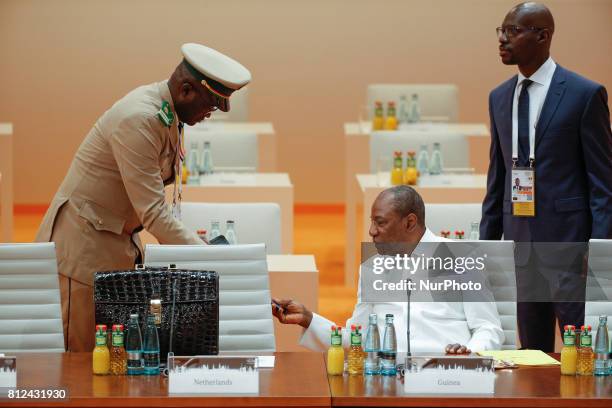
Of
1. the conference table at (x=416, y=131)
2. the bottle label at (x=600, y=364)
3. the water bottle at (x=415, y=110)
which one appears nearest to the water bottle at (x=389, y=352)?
the bottle label at (x=600, y=364)

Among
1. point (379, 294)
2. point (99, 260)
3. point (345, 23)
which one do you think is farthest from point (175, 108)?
point (345, 23)

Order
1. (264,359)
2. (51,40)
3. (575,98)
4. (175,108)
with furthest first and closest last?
(51,40) < (575,98) < (175,108) < (264,359)

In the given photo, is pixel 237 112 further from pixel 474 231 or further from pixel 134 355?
pixel 134 355

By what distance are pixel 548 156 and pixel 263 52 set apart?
661 cm

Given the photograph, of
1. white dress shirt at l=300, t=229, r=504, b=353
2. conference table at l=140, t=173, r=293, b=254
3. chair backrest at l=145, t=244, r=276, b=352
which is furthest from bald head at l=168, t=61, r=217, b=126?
conference table at l=140, t=173, r=293, b=254

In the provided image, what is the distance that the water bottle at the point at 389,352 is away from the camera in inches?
127

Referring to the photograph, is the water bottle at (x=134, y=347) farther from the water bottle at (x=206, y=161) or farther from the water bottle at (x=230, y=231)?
the water bottle at (x=206, y=161)

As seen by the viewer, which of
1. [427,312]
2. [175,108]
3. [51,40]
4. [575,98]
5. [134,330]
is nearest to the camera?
[134,330]

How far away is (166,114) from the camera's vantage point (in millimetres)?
4023

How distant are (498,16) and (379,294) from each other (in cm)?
737

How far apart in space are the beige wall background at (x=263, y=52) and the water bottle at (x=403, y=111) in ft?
5.85

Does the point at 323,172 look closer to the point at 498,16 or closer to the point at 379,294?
the point at 498,16

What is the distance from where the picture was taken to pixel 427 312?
12.3ft

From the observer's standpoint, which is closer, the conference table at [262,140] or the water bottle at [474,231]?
the water bottle at [474,231]
